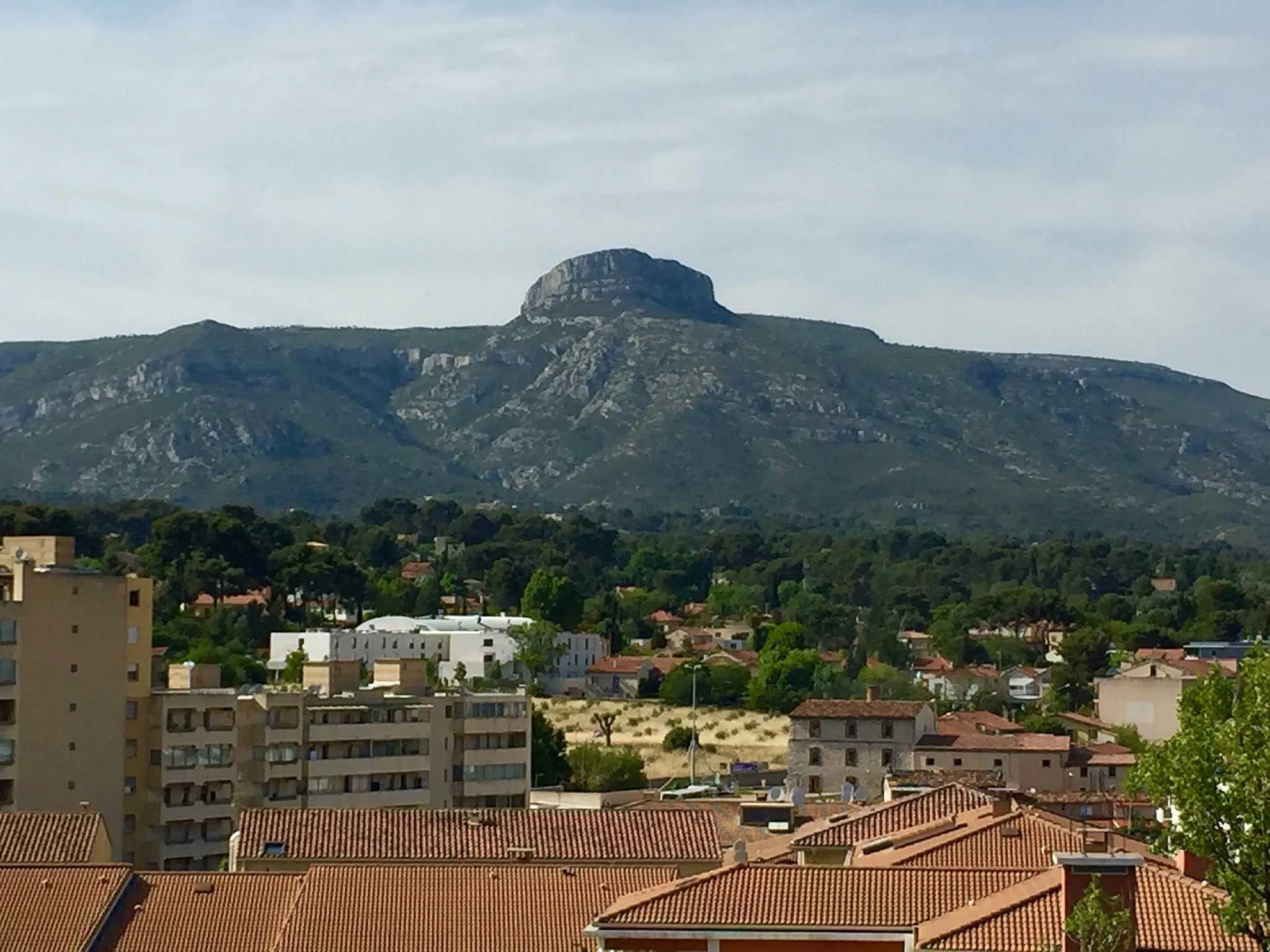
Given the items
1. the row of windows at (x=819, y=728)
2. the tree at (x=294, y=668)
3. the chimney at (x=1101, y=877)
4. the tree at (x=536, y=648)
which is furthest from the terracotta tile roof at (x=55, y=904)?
the tree at (x=536, y=648)

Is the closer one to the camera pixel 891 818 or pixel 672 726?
pixel 891 818

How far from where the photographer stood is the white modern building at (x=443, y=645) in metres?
117

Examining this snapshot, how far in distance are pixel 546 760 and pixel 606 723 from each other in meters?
24.8

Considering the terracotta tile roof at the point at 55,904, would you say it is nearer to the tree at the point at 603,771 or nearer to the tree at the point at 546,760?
the tree at the point at 603,771

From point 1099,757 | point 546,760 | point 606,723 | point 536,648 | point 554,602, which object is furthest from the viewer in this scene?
point 554,602

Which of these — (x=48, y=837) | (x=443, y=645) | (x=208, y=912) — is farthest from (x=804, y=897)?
(x=443, y=645)

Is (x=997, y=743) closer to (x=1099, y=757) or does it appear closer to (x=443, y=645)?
(x=1099, y=757)

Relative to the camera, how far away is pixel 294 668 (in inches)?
4018

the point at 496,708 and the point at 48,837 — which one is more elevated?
the point at 496,708

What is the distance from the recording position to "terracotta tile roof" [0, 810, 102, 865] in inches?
1658

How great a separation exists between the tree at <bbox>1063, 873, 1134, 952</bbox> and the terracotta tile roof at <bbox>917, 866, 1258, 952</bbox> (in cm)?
90

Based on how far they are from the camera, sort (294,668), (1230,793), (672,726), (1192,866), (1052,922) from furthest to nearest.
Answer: (672,726) → (294,668) → (1192,866) → (1052,922) → (1230,793)

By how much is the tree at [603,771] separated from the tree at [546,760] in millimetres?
401

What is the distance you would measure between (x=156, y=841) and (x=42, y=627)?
6.35 meters
